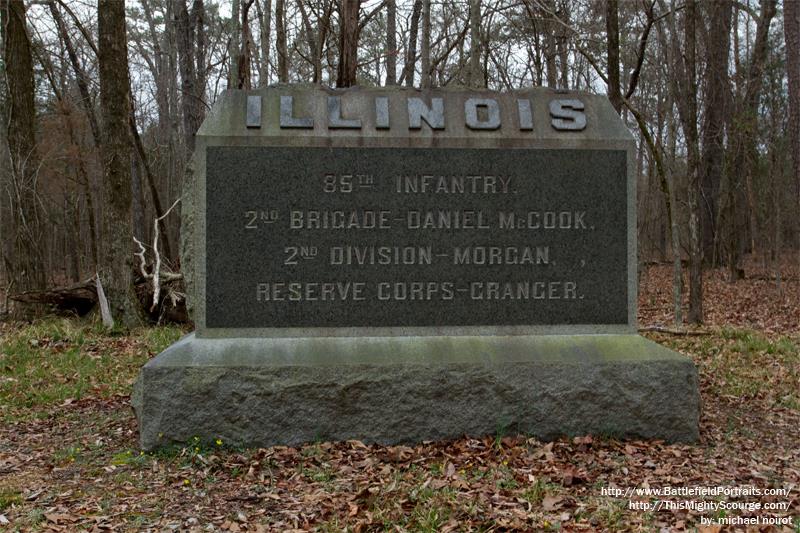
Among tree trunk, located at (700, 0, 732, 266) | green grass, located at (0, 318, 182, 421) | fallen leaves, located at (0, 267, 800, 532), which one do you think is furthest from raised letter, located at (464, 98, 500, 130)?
tree trunk, located at (700, 0, 732, 266)

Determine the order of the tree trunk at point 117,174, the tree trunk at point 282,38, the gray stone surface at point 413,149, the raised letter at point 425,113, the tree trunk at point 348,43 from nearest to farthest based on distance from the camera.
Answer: the gray stone surface at point 413,149 → the raised letter at point 425,113 → the tree trunk at point 348,43 → the tree trunk at point 117,174 → the tree trunk at point 282,38

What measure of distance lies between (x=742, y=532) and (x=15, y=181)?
1142 centimetres

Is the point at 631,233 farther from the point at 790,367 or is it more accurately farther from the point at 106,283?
the point at 106,283

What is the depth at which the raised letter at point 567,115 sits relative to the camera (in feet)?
17.5

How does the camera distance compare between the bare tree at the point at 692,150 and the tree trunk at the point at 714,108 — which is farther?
the tree trunk at the point at 714,108

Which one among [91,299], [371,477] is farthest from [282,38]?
[371,477]

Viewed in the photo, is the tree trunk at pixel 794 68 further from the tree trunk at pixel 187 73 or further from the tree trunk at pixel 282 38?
the tree trunk at pixel 187 73

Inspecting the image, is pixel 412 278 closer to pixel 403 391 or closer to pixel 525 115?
pixel 403 391

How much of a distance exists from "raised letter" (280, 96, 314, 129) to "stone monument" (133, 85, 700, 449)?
27mm

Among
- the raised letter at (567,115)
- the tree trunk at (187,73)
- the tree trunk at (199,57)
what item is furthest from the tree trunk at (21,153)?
the raised letter at (567,115)

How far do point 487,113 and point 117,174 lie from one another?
22.7 ft

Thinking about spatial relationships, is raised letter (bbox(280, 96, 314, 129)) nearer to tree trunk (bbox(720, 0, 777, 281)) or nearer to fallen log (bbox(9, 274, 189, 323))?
fallen log (bbox(9, 274, 189, 323))

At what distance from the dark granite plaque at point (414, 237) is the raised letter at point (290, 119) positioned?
18 centimetres

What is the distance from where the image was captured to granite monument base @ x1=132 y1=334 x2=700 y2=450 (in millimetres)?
4812
